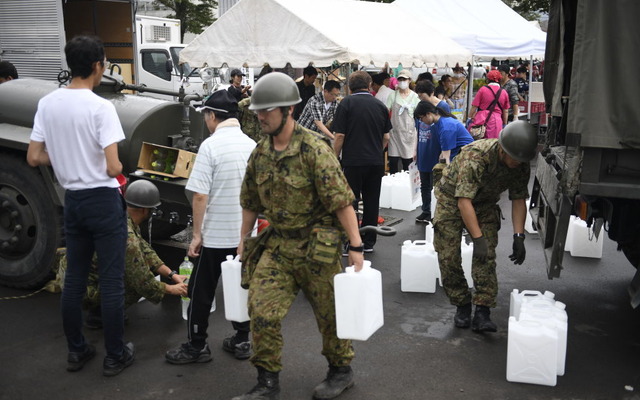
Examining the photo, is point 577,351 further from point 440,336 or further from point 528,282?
point 528,282

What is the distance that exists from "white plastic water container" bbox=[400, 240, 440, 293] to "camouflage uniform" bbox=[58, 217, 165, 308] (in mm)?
2218

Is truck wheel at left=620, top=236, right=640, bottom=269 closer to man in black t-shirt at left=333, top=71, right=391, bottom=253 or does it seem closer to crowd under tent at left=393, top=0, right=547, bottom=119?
man in black t-shirt at left=333, top=71, right=391, bottom=253

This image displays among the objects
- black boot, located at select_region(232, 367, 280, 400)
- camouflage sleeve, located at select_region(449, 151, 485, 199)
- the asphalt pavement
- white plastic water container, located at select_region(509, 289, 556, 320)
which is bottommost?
the asphalt pavement

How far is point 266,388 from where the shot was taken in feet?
12.9

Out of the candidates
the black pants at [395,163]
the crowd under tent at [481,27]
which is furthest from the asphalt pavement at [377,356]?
the crowd under tent at [481,27]

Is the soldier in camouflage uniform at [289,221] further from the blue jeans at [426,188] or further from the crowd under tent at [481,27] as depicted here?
the crowd under tent at [481,27]

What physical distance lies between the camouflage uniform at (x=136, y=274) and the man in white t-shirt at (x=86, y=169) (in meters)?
0.61

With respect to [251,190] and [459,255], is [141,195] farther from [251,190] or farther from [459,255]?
[459,255]

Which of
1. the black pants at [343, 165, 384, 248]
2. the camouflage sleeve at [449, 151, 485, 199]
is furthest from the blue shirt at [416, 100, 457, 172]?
the camouflage sleeve at [449, 151, 485, 199]

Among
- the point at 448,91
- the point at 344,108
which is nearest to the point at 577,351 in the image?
the point at 344,108

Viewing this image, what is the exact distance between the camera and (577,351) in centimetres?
502

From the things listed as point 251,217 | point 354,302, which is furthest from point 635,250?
point 251,217

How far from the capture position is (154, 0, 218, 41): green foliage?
1132 inches

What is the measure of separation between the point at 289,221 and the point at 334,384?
3.46ft
